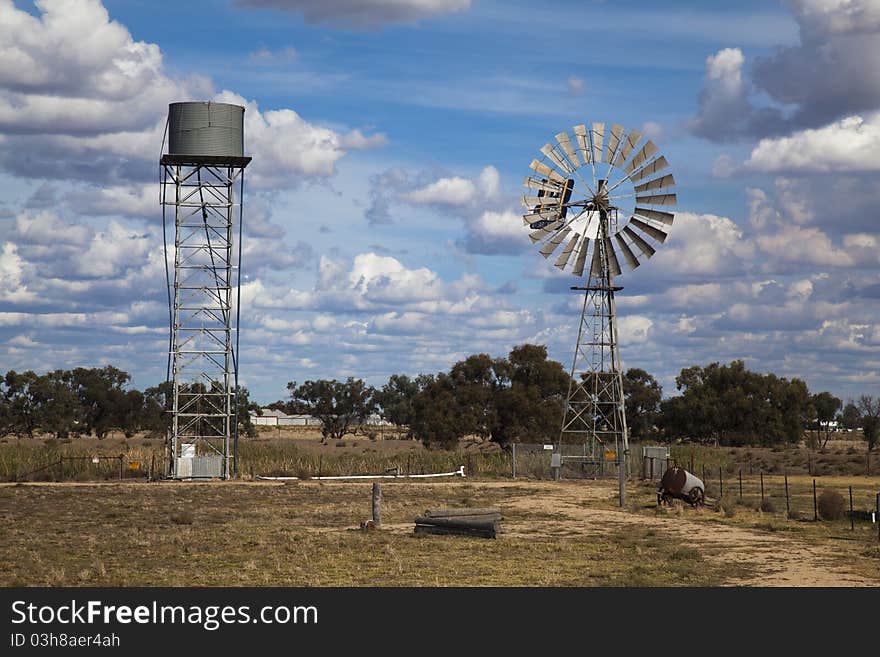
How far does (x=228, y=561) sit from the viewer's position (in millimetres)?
25109

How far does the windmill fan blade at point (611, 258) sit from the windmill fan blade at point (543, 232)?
2525 mm

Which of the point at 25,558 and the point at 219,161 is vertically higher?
the point at 219,161

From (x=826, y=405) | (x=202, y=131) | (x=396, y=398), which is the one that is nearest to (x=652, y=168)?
(x=202, y=131)

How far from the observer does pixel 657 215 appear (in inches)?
2233

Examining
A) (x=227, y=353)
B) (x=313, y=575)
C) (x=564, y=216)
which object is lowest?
(x=313, y=575)

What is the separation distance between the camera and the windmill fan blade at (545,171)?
56875 millimetres

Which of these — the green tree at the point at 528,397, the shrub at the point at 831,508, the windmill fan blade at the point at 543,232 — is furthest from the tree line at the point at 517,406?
the shrub at the point at 831,508

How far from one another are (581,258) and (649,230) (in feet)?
11.7

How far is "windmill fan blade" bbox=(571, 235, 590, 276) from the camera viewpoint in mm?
58000

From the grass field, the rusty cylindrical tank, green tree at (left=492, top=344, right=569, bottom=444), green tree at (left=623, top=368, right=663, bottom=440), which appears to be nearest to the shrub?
the grass field

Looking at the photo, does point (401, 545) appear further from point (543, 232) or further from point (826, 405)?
point (826, 405)
